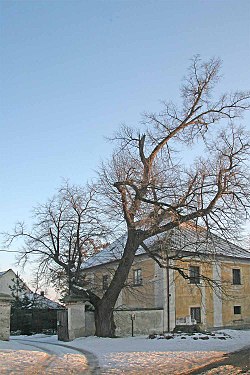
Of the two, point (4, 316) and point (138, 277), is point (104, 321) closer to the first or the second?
point (4, 316)

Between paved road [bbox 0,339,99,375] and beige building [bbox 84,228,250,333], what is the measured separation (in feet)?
27.9

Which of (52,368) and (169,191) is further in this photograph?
(169,191)

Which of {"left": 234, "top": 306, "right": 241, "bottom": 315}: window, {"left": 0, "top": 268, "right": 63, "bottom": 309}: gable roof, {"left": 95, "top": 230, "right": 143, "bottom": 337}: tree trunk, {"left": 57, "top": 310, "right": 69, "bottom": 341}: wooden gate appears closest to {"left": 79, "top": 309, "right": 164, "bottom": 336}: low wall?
{"left": 95, "top": 230, "right": 143, "bottom": 337}: tree trunk

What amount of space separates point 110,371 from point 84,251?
53.7 feet

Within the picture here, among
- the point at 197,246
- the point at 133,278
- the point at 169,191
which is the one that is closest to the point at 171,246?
the point at 197,246

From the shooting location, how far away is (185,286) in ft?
96.5

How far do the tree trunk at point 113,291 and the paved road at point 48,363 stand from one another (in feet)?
20.4

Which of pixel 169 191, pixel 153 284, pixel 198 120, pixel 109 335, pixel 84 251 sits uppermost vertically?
pixel 198 120

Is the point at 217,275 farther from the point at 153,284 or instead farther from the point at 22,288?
the point at 22,288

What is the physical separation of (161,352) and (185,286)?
45.8 feet

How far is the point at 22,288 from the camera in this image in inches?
1444

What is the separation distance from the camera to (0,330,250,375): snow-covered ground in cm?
1280

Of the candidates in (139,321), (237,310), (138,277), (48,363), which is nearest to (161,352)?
(48,363)

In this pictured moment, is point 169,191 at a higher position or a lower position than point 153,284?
higher
